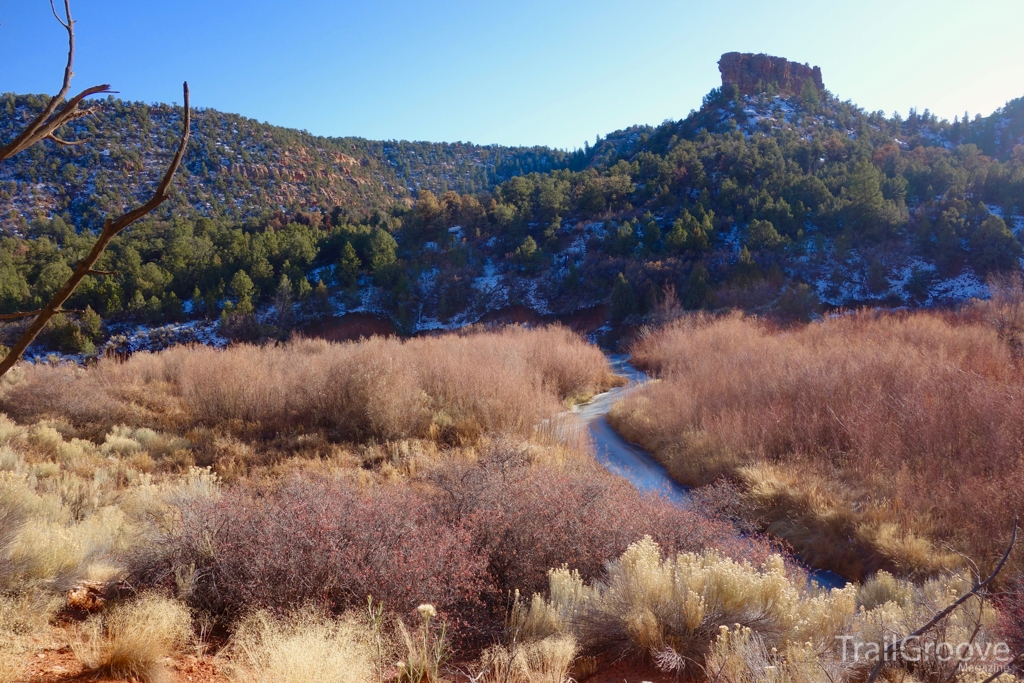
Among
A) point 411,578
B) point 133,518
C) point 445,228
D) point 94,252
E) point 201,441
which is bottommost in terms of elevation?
point 201,441

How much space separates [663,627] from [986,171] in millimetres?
35358

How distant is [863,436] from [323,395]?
30.2 feet

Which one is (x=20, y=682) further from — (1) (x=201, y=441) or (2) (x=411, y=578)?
(1) (x=201, y=441)

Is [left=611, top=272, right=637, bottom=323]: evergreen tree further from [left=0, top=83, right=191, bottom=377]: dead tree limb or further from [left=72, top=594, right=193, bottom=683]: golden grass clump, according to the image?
[left=0, top=83, right=191, bottom=377]: dead tree limb

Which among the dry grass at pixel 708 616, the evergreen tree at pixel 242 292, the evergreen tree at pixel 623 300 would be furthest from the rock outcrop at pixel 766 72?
the dry grass at pixel 708 616

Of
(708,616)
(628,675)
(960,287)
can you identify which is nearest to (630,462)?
(708,616)

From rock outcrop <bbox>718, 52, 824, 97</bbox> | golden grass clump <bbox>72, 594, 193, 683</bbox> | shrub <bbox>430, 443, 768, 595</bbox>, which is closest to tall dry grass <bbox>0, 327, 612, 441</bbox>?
shrub <bbox>430, 443, 768, 595</bbox>

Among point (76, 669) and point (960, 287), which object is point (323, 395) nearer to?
point (76, 669)

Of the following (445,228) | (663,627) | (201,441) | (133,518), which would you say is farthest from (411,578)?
(445,228)

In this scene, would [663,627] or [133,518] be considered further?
[133,518]

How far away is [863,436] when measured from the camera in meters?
7.54

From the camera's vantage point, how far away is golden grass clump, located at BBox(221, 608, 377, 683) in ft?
7.93

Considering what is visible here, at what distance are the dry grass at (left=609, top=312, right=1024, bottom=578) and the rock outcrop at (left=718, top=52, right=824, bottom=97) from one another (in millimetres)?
48090

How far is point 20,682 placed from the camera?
241 cm
